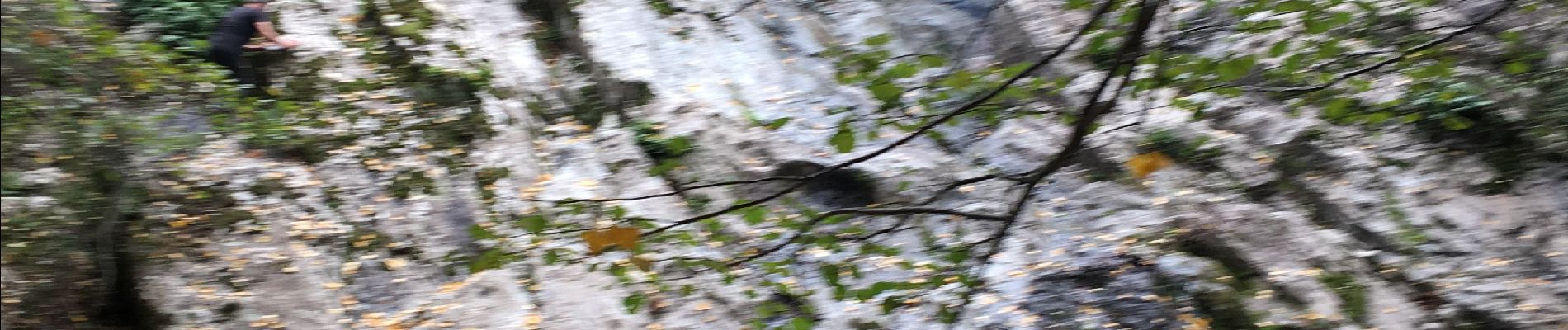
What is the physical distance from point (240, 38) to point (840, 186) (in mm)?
3454

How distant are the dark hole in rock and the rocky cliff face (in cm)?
2

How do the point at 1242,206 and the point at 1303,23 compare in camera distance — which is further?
the point at 1242,206

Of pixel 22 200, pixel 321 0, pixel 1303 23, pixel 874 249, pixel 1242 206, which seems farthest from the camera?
pixel 321 0

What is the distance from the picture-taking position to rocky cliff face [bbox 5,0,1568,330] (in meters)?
3.90

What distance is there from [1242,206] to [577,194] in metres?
3.81

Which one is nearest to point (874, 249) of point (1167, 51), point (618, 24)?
point (1167, 51)

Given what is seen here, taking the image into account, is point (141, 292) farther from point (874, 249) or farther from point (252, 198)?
point (874, 249)

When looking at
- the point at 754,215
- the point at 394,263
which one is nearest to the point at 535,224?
the point at 754,215

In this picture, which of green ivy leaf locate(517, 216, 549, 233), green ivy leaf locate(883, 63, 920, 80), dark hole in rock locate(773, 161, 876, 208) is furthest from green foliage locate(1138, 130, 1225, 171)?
green ivy leaf locate(517, 216, 549, 233)

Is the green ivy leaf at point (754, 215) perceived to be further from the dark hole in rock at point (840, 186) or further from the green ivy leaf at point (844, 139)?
the dark hole in rock at point (840, 186)

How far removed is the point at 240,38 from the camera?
4.43 m

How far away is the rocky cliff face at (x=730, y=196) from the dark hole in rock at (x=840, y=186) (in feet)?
0.05

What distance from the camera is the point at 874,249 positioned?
240 centimetres

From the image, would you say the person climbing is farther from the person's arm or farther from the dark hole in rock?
the dark hole in rock
